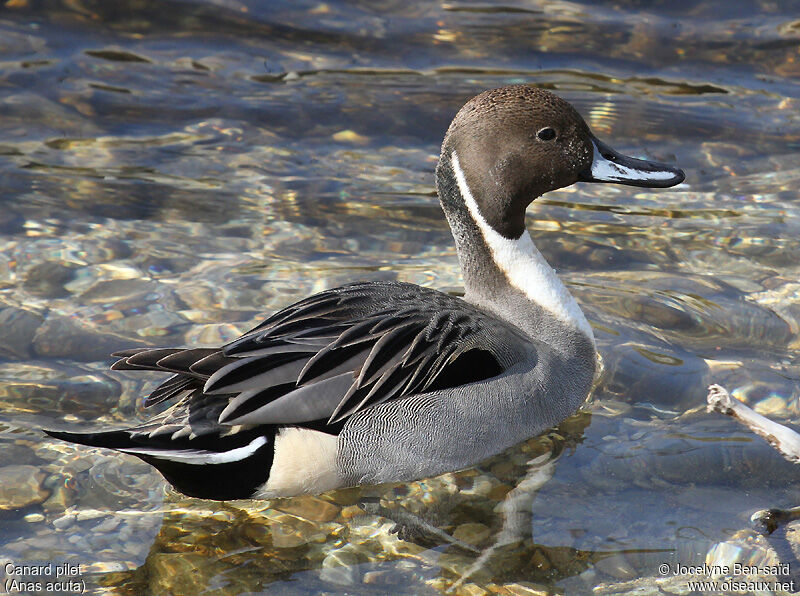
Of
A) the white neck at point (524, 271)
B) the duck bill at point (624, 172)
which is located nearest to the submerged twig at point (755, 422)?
the white neck at point (524, 271)

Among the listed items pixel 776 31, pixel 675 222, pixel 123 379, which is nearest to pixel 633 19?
pixel 776 31

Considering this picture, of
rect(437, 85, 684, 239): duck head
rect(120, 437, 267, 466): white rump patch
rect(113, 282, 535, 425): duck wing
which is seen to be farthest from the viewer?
rect(437, 85, 684, 239): duck head

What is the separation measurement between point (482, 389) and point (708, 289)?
2.05m

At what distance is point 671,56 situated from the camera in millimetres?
8609

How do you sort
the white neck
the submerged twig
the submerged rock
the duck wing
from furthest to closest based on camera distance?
the white neck, the submerged rock, the duck wing, the submerged twig

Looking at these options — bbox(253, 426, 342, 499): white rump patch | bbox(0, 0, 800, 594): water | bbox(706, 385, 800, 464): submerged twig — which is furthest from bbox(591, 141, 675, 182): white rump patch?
bbox(253, 426, 342, 499): white rump patch

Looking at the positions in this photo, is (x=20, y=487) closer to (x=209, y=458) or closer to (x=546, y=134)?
(x=209, y=458)

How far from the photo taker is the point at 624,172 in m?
4.90

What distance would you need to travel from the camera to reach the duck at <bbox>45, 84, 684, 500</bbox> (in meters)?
3.91

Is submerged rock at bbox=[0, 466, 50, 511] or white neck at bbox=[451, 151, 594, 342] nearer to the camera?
submerged rock at bbox=[0, 466, 50, 511]

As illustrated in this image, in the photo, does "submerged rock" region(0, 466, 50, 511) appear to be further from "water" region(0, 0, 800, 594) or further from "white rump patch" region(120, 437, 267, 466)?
"white rump patch" region(120, 437, 267, 466)

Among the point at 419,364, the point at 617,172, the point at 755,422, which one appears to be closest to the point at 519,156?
the point at 617,172

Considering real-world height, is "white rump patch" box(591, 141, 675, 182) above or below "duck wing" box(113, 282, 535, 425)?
above

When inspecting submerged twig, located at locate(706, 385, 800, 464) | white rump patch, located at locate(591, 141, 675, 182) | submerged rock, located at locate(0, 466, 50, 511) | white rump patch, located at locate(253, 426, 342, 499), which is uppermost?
white rump patch, located at locate(591, 141, 675, 182)
